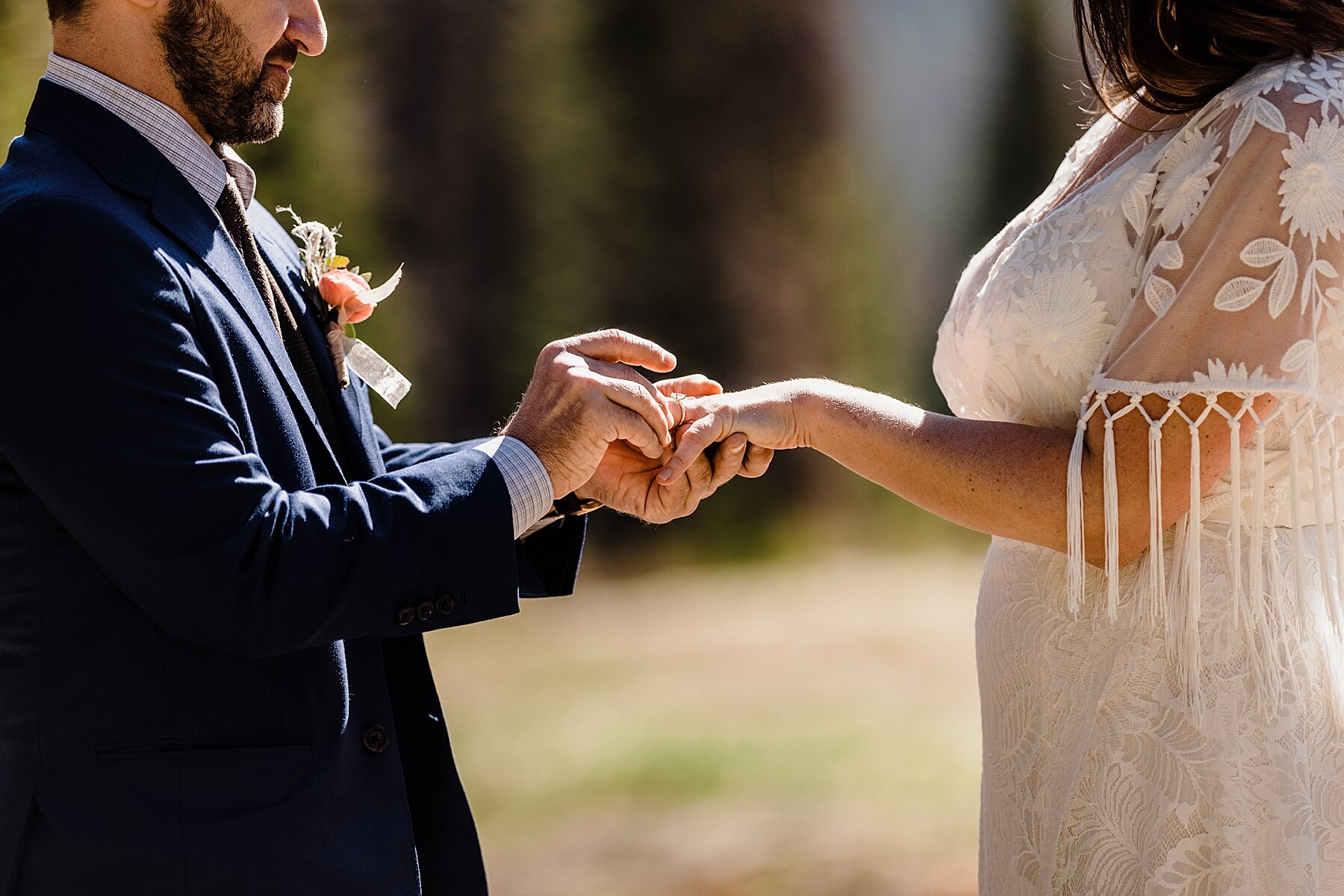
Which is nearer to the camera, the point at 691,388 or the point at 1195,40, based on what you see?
the point at 1195,40

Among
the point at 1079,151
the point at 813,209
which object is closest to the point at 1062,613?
the point at 1079,151

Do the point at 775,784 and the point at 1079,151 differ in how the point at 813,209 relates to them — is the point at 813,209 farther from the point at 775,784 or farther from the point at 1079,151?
the point at 1079,151

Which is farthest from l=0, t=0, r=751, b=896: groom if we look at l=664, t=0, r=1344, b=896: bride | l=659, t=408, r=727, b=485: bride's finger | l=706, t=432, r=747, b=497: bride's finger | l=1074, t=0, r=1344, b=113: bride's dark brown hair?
l=1074, t=0, r=1344, b=113: bride's dark brown hair

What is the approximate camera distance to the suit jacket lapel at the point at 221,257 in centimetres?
165

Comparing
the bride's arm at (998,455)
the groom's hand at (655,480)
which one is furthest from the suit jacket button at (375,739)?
the bride's arm at (998,455)

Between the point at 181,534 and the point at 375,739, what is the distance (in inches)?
16.8

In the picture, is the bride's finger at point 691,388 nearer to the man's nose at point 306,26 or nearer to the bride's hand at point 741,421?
the bride's hand at point 741,421

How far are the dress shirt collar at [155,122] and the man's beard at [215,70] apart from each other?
1.7 inches

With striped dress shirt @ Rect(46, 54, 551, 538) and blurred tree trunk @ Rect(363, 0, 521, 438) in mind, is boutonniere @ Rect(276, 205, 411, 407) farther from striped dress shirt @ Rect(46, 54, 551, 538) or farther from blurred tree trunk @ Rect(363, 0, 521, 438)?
blurred tree trunk @ Rect(363, 0, 521, 438)

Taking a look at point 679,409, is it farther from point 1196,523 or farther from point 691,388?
point 1196,523

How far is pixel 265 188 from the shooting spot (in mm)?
5387

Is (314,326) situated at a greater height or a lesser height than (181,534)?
greater

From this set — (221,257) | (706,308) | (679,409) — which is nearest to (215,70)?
(221,257)

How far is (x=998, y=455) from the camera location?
1.84m
